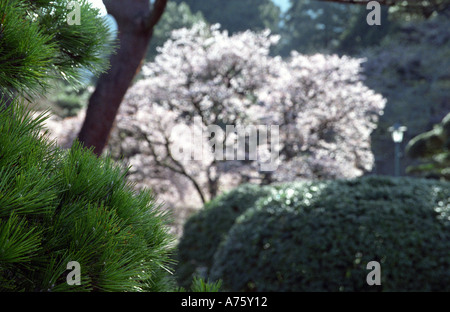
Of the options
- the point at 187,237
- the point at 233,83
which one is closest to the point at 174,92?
the point at 233,83

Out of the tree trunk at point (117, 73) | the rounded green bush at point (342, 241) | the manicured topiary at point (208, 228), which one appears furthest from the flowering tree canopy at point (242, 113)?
the tree trunk at point (117, 73)

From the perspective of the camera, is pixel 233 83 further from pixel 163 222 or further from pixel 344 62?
pixel 163 222

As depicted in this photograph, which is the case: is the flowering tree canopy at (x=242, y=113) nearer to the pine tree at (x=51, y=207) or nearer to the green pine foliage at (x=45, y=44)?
the green pine foliage at (x=45, y=44)

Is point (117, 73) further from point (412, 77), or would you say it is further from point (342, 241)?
point (412, 77)

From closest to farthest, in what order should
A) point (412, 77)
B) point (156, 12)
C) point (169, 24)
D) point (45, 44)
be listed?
point (45, 44) → point (156, 12) → point (169, 24) → point (412, 77)

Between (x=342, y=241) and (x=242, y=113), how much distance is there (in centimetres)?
811

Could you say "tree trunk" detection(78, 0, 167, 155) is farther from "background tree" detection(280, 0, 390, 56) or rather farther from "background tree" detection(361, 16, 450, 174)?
"background tree" detection(280, 0, 390, 56)

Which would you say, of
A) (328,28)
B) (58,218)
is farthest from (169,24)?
(58,218)

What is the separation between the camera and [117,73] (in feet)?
12.6

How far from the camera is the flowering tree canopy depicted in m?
10.5

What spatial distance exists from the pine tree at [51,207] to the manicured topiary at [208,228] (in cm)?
394

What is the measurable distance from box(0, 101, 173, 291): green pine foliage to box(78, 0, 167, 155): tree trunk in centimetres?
262

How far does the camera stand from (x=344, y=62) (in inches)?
450

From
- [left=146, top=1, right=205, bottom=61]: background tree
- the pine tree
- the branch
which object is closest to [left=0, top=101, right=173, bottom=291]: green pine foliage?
the pine tree
